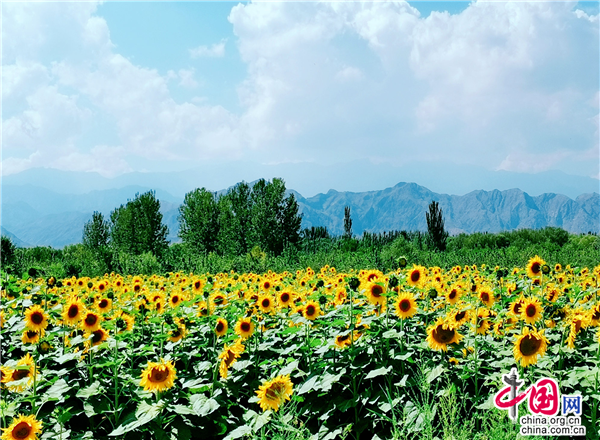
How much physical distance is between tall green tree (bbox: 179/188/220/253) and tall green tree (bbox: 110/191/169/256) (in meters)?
1.79

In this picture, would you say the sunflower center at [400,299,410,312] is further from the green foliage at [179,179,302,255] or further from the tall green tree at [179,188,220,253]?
the tall green tree at [179,188,220,253]

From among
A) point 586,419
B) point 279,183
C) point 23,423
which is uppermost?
point 279,183

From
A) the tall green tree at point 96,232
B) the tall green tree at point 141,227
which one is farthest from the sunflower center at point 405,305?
the tall green tree at point 96,232

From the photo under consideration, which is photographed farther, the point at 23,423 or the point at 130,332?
the point at 130,332

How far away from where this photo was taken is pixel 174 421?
10.6 feet

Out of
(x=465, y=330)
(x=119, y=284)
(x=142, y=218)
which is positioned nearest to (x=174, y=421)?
(x=465, y=330)

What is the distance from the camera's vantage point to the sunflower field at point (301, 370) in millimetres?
→ 3227

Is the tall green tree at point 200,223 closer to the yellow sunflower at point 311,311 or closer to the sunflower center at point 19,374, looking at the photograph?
the yellow sunflower at point 311,311

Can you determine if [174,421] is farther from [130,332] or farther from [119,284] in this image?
[119,284]

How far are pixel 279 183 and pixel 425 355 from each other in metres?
31.8

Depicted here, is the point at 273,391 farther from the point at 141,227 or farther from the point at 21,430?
the point at 141,227

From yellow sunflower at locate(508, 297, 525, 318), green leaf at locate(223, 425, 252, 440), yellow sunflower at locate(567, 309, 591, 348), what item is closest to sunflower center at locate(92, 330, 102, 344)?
green leaf at locate(223, 425, 252, 440)

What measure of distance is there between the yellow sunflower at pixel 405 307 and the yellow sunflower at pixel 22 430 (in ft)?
8.67

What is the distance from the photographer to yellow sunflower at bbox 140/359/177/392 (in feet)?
10.2
